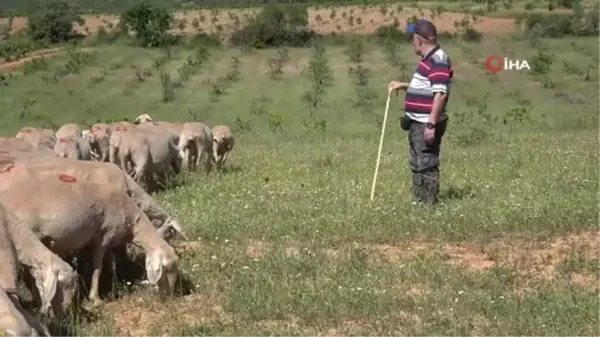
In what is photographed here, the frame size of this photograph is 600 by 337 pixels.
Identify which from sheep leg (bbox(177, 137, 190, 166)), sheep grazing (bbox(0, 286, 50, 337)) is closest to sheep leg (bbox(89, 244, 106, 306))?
sheep grazing (bbox(0, 286, 50, 337))

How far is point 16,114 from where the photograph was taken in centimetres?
3497

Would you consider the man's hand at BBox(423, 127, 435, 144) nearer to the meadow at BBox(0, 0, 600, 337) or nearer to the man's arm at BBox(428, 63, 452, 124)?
the man's arm at BBox(428, 63, 452, 124)

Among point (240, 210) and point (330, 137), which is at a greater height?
point (240, 210)

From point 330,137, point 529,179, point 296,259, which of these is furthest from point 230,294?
point 330,137

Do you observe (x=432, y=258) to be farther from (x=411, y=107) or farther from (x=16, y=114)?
(x=16, y=114)

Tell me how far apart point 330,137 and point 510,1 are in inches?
1987

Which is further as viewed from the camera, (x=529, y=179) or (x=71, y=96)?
(x=71, y=96)

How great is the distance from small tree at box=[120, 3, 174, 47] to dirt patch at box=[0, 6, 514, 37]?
10.3ft

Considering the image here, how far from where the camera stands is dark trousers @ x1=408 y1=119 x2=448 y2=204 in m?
11.5

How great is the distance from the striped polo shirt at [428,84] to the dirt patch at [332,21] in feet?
149

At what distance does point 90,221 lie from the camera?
27.1ft

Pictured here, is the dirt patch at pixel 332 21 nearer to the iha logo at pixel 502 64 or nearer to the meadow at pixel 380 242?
the iha logo at pixel 502 64

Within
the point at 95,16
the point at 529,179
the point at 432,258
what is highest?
Result: the point at 432,258

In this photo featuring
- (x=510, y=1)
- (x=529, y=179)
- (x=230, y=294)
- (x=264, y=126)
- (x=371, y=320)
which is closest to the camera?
(x=371, y=320)
